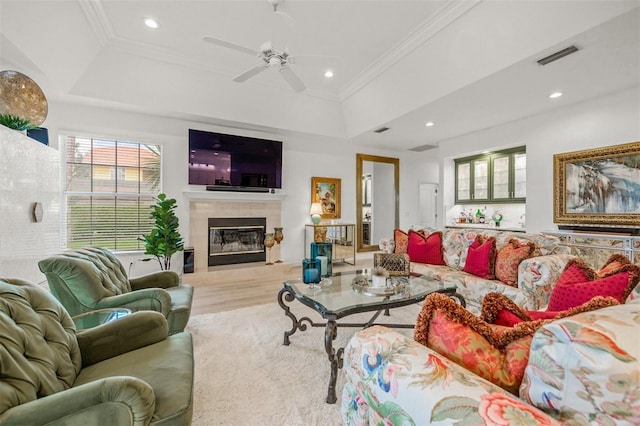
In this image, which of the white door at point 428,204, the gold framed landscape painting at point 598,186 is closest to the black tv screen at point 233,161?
the white door at point 428,204

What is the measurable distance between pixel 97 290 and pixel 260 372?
1309 mm

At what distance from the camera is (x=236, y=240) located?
582cm

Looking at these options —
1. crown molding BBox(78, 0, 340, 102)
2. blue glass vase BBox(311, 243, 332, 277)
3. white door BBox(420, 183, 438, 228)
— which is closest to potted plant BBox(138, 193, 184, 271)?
crown molding BBox(78, 0, 340, 102)

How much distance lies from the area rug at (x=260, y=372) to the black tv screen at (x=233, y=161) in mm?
2899

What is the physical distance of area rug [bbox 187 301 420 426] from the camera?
169 cm

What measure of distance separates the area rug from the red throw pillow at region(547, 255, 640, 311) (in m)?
1.42

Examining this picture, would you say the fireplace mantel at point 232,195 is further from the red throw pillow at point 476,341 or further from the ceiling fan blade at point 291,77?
the red throw pillow at point 476,341

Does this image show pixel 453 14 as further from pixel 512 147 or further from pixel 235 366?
pixel 235 366

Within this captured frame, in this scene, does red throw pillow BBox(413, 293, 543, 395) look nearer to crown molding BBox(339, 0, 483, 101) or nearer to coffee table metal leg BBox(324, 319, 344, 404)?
coffee table metal leg BBox(324, 319, 344, 404)

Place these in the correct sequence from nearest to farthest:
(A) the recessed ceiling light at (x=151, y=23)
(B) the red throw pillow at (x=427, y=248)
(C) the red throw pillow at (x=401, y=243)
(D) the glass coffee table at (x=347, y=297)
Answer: (D) the glass coffee table at (x=347, y=297), (A) the recessed ceiling light at (x=151, y=23), (B) the red throw pillow at (x=427, y=248), (C) the red throw pillow at (x=401, y=243)

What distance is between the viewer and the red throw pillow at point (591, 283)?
1.37 metres

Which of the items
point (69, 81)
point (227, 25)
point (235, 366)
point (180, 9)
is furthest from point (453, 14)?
point (69, 81)

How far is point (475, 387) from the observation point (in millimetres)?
803

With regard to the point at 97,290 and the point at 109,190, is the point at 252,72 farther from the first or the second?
the point at 109,190
